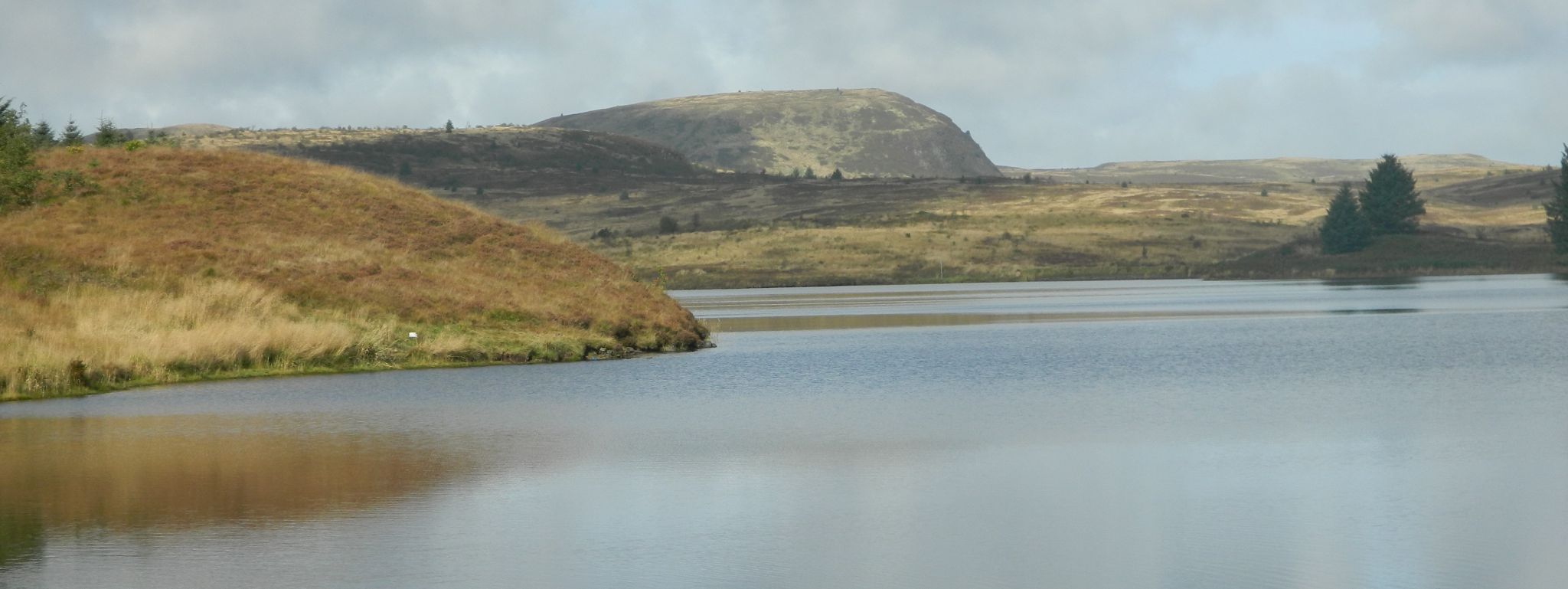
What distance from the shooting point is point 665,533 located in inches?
614

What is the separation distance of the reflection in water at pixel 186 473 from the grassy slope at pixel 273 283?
8.33 metres

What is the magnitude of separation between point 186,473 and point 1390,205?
110m

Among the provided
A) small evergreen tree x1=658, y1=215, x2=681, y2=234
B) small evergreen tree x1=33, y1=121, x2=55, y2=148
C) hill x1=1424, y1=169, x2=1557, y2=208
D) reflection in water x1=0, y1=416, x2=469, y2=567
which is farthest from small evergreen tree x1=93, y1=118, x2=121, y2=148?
hill x1=1424, y1=169, x2=1557, y2=208

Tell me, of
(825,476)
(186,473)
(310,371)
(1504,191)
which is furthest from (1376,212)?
(186,473)

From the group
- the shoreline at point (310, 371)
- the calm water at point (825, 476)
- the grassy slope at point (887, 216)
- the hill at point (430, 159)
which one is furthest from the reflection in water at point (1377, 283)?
the hill at point (430, 159)

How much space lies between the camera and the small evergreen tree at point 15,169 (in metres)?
48.4

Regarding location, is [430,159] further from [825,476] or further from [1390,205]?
[825,476]

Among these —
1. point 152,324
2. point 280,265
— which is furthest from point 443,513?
point 280,265

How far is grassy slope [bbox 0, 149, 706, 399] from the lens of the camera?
1458 inches

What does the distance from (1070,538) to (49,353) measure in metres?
25.4

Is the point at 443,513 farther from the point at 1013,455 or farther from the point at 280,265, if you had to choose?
the point at 280,265

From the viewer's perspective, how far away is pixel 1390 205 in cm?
11731

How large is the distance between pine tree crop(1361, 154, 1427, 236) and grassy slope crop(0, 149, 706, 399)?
262 feet

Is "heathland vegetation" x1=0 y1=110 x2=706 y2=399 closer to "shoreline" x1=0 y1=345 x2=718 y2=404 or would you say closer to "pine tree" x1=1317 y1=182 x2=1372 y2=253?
"shoreline" x1=0 y1=345 x2=718 y2=404
